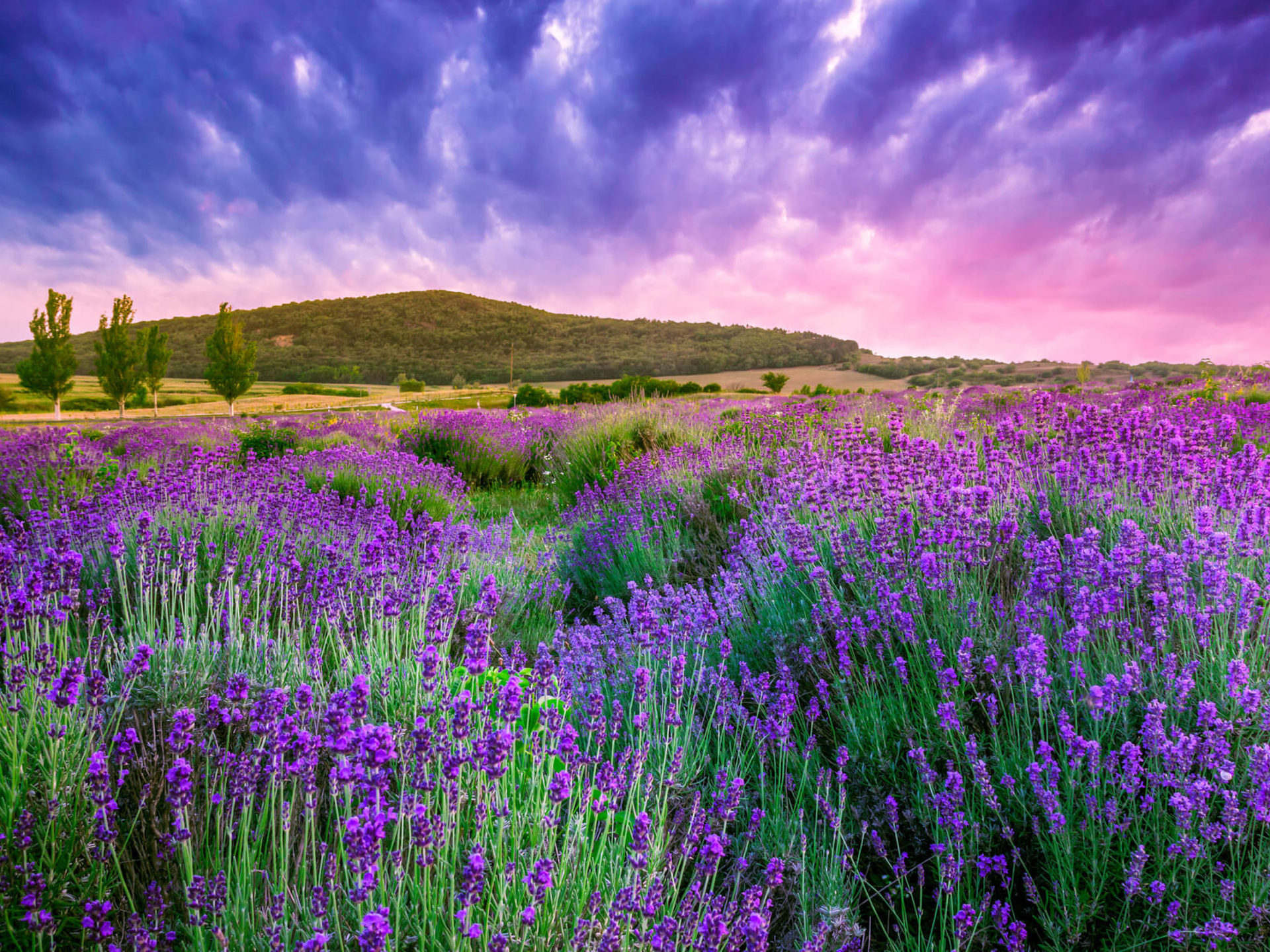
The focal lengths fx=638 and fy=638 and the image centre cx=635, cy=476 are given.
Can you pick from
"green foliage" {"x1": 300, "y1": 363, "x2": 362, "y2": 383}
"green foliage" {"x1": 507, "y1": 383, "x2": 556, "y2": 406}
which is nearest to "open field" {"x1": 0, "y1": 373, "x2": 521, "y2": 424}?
"green foliage" {"x1": 300, "y1": 363, "x2": 362, "y2": 383}

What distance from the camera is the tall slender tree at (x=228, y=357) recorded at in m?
42.4

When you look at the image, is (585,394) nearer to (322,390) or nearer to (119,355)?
(119,355)

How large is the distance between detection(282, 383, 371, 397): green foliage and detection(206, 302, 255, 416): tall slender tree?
6269 mm

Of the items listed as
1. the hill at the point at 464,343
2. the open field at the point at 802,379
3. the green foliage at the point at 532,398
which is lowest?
the green foliage at the point at 532,398

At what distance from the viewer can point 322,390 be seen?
5422cm

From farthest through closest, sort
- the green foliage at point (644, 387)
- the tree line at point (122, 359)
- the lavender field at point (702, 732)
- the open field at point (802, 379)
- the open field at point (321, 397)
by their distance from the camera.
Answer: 1. the tree line at point (122, 359)
2. the open field at point (321, 397)
3. the open field at point (802, 379)
4. the green foliage at point (644, 387)
5. the lavender field at point (702, 732)

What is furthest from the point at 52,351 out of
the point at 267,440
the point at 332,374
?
the point at 267,440

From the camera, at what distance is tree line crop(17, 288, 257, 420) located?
36625 millimetres

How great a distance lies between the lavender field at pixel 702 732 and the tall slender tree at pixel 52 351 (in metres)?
43.8

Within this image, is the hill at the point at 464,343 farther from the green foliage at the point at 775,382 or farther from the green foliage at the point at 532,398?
the green foliage at the point at 532,398

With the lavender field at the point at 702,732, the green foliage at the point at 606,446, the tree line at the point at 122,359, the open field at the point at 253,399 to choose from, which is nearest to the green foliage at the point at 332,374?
the open field at the point at 253,399

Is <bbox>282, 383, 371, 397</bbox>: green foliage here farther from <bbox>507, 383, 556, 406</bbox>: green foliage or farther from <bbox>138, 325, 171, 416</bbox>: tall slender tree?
<bbox>507, 383, 556, 406</bbox>: green foliage

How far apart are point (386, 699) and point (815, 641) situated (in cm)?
168

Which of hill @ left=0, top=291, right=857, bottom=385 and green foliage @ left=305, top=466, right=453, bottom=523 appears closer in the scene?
green foliage @ left=305, top=466, right=453, bottom=523
